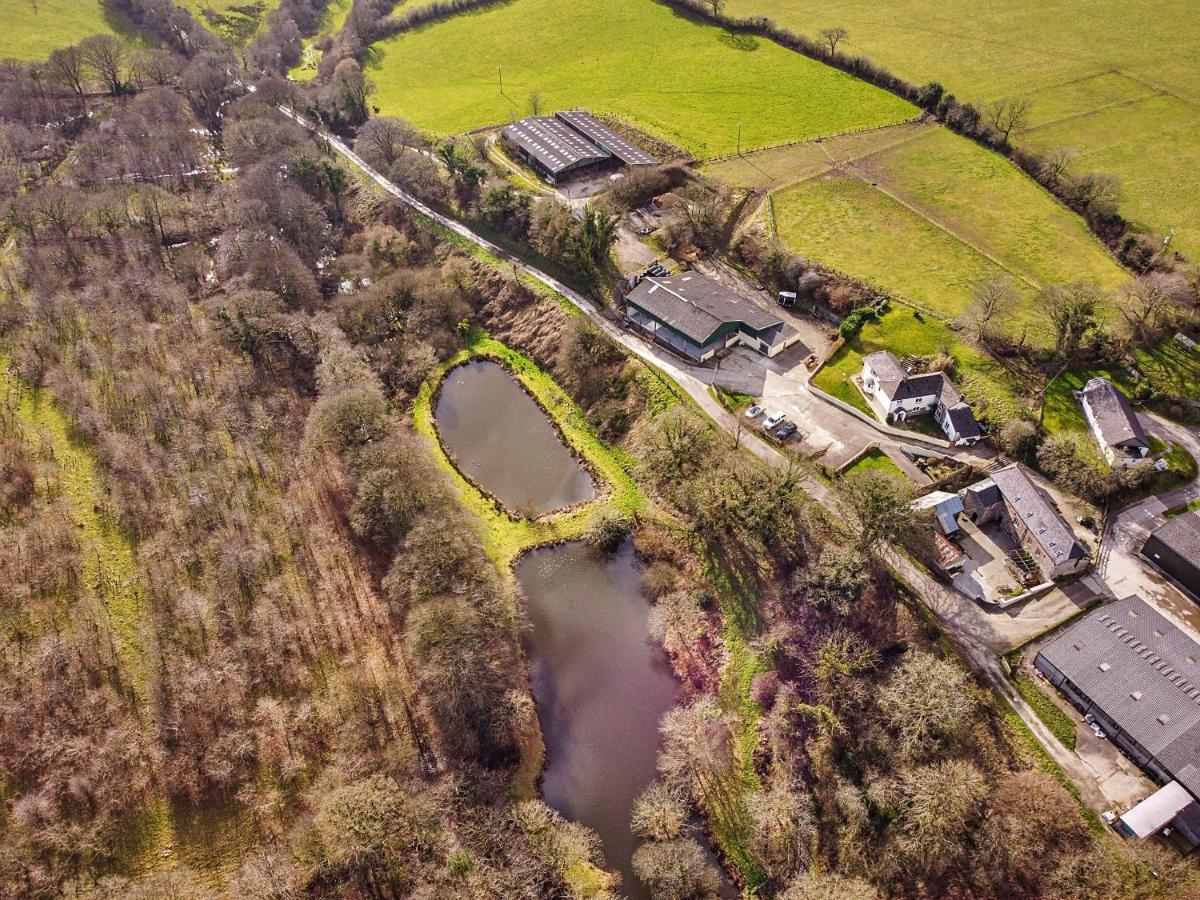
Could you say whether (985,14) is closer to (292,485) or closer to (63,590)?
(292,485)

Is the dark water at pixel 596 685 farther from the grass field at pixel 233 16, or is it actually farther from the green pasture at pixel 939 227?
the grass field at pixel 233 16

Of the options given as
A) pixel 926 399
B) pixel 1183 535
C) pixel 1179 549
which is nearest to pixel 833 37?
pixel 926 399

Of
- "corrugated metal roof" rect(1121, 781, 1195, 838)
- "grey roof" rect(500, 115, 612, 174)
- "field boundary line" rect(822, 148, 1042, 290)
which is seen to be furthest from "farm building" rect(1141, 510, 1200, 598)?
"grey roof" rect(500, 115, 612, 174)

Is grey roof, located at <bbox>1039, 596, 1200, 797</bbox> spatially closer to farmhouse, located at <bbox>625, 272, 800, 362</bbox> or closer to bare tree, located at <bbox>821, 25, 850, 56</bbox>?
farmhouse, located at <bbox>625, 272, 800, 362</bbox>

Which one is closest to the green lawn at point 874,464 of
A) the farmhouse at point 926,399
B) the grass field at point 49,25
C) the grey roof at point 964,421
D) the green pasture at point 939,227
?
the farmhouse at point 926,399

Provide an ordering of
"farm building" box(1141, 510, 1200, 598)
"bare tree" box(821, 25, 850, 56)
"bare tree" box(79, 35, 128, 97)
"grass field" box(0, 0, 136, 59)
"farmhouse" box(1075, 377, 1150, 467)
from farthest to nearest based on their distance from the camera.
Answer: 1. "grass field" box(0, 0, 136, 59)
2. "bare tree" box(79, 35, 128, 97)
3. "bare tree" box(821, 25, 850, 56)
4. "farmhouse" box(1075, 377, 1150, 467)
5. "farm building" box(1141, 510, 1200, 598)
